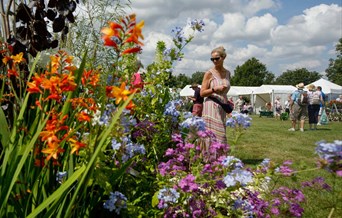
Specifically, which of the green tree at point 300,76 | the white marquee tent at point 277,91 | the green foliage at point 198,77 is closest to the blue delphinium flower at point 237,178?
the white marquee tent at point 277,91

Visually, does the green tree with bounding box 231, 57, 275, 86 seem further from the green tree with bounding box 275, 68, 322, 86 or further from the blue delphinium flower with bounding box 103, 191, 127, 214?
the blue delphinium flower with bounding box 103, 191, 127, 214

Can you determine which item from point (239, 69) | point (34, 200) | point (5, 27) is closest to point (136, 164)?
point (34, 200)

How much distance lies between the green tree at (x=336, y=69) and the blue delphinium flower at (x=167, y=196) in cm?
6369

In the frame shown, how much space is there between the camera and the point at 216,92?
4027 mm

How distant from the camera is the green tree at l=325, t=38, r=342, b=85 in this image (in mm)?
59956

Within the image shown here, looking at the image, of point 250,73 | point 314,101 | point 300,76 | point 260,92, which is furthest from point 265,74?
point 314,101

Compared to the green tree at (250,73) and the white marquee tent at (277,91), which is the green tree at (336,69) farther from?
the white marquee tent at (277,91)

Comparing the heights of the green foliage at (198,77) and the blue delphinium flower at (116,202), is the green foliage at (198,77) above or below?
above

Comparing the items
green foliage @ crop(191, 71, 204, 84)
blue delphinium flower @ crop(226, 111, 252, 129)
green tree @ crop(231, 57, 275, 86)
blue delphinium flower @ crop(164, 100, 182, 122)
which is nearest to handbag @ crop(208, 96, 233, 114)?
blue delphinium flower @ crop(164, 100, 182, 122)

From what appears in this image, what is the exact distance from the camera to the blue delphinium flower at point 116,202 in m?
1.52

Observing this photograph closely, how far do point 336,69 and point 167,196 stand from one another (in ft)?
232

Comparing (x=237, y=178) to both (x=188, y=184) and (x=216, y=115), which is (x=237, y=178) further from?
(x=216, y=115)

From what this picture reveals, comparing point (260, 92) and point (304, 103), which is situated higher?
point (260, 92)

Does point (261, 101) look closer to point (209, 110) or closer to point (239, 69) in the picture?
point (209, 110)
